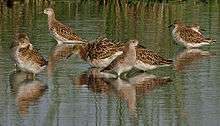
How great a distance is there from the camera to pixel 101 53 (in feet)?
48.9

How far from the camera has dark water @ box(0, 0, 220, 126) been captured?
1047 cm

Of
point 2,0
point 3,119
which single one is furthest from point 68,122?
point 2,0

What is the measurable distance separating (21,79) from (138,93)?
2.35m

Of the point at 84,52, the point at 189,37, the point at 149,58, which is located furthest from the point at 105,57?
the point at 189,37

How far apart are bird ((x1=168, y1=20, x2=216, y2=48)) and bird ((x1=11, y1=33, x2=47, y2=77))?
16.5 ft

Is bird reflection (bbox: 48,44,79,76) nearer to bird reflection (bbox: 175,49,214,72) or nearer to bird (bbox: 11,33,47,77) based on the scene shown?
bird (bbox: 11,33,47,77)

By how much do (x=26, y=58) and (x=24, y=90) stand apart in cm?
157

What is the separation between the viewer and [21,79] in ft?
44.7

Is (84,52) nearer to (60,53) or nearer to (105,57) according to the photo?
(105,57)

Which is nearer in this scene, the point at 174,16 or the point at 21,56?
the point at 21,56

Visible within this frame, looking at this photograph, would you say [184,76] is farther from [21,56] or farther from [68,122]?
[68,122]

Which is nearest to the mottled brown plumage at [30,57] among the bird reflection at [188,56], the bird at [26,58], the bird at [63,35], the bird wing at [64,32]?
the bird at [26,58]

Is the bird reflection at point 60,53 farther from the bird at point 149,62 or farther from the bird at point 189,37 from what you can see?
the bird at point 189,37

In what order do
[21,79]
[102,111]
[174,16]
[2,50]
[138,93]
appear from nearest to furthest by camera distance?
[102,111] → [138,93] → [21,79] → [2,50] → [174,16]
